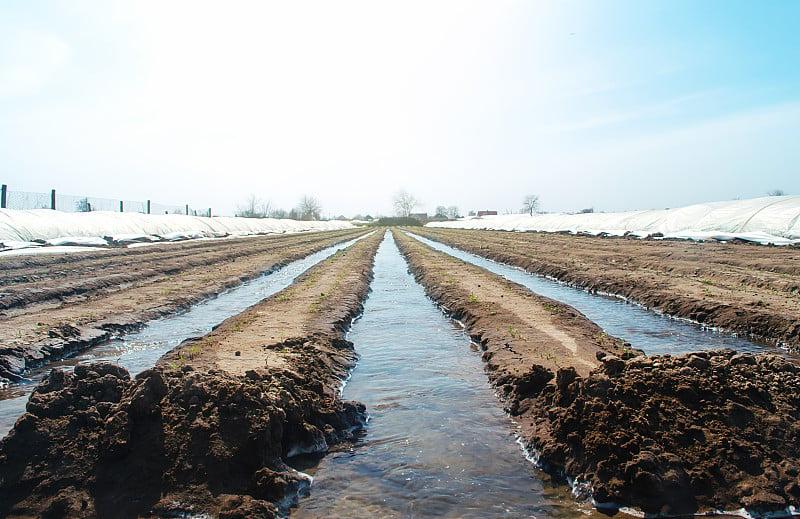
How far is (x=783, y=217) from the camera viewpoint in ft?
90.3

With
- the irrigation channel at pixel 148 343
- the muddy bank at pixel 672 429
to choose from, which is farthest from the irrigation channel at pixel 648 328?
the irrigation channel at pixel 148 343

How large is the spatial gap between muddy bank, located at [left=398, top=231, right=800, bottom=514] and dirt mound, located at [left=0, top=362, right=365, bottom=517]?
99.1 inches

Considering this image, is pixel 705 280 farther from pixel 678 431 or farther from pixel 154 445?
pixel 154 445

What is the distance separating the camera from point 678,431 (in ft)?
16.9

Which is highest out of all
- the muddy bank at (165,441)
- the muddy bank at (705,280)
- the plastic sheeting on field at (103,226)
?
the plastic sheeting on field at (103,226)

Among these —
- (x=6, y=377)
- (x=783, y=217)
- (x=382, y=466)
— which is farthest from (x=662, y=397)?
(x=783, y=217)

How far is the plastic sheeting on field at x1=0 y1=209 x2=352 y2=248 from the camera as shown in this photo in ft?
91.9

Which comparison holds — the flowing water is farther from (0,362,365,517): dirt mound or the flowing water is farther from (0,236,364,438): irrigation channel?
(0,236,364,438): irrigation channel

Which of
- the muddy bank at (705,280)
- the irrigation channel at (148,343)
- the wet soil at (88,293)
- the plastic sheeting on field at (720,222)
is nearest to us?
the irrigation channel at (148,343)

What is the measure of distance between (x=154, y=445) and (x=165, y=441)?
10cm

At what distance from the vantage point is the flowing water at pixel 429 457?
4629mm

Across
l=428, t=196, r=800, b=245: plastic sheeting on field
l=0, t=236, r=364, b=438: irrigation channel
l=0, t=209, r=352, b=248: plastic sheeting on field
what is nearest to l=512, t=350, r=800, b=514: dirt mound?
l=0, t=236, r=364, b=438: irrigation channel

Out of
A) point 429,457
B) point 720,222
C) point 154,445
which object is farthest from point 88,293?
point 720,222

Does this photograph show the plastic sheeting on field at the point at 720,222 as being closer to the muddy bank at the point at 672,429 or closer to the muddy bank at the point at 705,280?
the muddy bank at the point at 705,280
